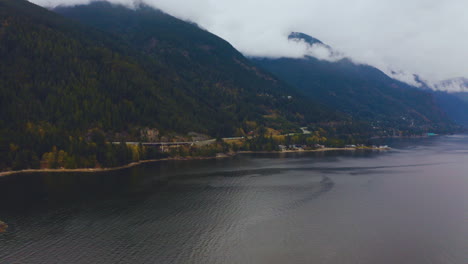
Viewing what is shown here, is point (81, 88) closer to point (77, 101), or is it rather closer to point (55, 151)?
point (77, 101)

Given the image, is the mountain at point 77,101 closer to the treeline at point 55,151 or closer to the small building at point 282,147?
the treeline at point 55,151

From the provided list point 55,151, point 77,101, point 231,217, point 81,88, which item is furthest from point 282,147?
point 231,217

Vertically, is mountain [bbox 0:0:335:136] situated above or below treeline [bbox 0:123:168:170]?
above

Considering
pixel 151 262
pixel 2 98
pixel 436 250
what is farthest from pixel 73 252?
pixel 2 98

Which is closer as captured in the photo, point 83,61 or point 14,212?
point 14,212

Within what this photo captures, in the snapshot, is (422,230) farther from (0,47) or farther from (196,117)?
(0,47)

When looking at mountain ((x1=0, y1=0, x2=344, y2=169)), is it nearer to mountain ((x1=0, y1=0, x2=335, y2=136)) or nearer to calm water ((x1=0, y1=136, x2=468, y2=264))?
mountain ((x1=0, y1=0, x2=335, y2=136))

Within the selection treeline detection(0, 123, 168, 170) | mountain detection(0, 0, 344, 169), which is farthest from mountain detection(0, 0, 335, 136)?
treeline detection(0, 123, 168, 170)

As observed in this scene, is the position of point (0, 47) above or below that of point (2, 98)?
above

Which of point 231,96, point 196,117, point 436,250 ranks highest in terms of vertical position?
point 231,96
